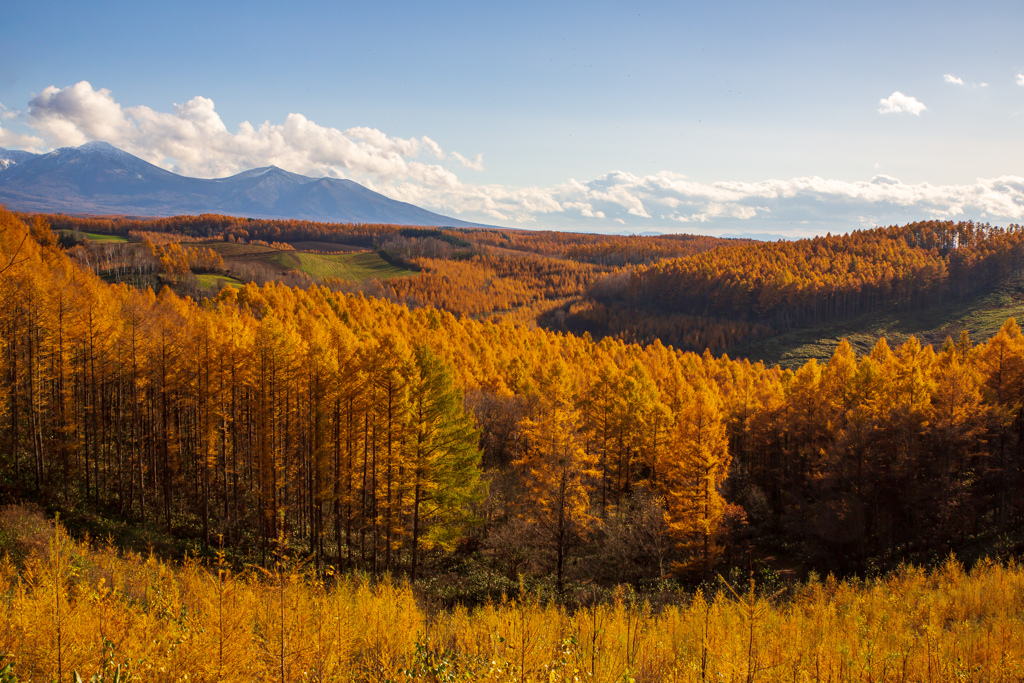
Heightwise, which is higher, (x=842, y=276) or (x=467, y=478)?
(x=842, y=276)

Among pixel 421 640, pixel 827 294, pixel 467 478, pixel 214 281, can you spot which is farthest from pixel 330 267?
pixel 421 640

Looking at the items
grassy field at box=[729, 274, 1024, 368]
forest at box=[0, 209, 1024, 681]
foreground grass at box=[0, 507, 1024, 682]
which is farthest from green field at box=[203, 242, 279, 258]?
foreground grass at box=[0, 507, 1024, 682]

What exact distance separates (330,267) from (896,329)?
553 feet

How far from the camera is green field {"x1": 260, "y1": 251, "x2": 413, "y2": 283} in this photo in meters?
161

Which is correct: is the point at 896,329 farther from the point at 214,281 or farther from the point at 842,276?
the point at 214,281

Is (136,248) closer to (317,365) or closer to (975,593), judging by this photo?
(317,365)

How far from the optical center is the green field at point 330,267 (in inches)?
6344

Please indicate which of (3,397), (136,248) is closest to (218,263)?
(136,248)

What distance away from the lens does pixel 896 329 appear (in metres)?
108

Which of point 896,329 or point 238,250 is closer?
point 896,329

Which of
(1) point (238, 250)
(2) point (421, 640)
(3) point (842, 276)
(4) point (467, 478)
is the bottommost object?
(4) point (467, 478)

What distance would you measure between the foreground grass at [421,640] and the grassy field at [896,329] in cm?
9427

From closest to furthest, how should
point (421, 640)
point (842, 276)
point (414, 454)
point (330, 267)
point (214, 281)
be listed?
point (421, 640)
point (414, 454)
point (214, 281)
point (842, 276)
point (330, 267)

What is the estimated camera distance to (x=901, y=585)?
63.4 ft
